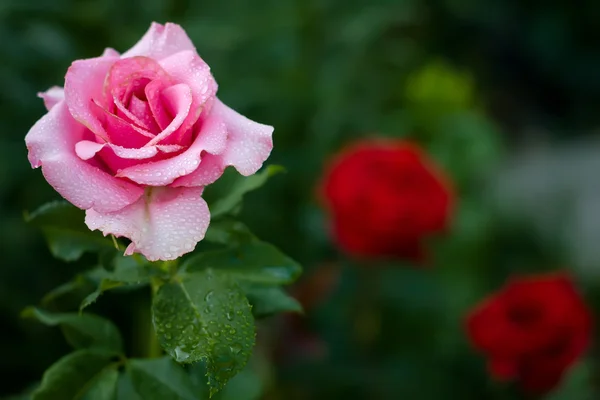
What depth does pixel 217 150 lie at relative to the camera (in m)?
0.43

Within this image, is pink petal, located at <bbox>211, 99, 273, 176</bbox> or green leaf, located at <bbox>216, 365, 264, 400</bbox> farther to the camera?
green leaf, located at <bbox>216, 365, 264, 400</bbox>

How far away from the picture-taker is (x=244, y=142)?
459mm

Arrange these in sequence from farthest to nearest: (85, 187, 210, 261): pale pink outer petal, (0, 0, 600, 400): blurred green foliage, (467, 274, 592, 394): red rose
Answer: (0, 0, 600, 400): blurred green foliage, (467, 274, 592, 394): red rose, (85, 187, 210, 261): pale pink outer petal

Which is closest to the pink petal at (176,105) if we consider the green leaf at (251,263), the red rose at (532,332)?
the green leaf at (251,263)

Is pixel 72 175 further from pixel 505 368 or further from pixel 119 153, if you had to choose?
pixel 505 368

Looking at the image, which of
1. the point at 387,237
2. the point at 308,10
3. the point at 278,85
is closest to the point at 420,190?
the point at 387,237

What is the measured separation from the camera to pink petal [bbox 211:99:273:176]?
1.46 feet

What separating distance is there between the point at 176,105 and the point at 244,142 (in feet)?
0.15

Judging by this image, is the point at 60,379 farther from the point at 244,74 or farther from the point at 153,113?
the point at 244,74

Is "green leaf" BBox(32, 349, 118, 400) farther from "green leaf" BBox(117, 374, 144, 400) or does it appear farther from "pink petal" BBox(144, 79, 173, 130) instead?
"pink petal" BBox(144, 79, 173, 130)

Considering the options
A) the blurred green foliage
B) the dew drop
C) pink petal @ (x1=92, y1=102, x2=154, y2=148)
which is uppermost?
pink petal @ (x1=92, y1=102, x2=154, y2=148)

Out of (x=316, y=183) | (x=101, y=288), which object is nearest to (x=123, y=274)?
(x=101, y=288)

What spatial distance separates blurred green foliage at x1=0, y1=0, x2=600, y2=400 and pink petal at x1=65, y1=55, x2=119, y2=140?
0.78 ft

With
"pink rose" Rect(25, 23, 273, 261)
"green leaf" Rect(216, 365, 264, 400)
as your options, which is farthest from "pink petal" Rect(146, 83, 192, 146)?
"green leaf" Rect(216, 365, 264, 400)
